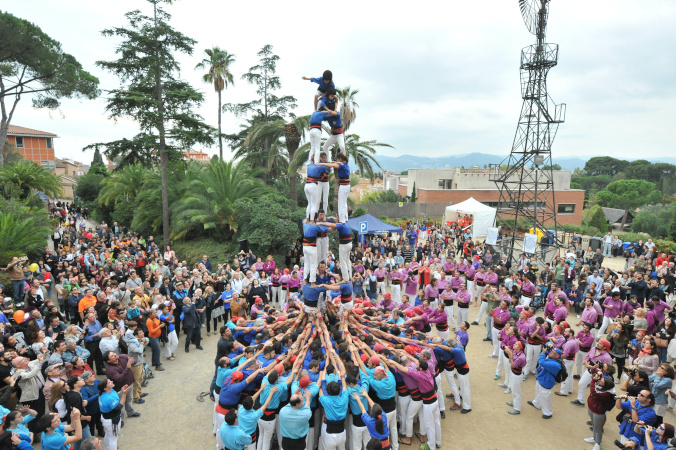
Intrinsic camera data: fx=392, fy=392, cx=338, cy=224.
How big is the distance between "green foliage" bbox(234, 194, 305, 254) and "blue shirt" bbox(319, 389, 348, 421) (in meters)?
12.3

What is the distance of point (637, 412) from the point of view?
20.7 feet

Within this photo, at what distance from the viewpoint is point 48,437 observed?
5.58m

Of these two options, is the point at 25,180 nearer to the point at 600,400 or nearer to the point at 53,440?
the point at 53,440

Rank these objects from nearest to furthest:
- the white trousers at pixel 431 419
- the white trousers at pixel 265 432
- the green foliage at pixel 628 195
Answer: the white trousers at pixel 265 432 → the white trousers at pixel 431 419 → the green foliage at pixel 628 195

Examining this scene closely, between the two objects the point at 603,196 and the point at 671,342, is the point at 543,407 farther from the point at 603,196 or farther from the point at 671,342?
the point at 603,196

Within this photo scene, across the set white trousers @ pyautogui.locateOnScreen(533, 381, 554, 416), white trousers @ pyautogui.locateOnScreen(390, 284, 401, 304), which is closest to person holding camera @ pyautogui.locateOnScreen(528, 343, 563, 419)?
white trousers @ pyautogui.locateOnScreen(533, 381, 554, 416)

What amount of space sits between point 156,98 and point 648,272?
23602 millimetres

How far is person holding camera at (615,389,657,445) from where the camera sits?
618 cm

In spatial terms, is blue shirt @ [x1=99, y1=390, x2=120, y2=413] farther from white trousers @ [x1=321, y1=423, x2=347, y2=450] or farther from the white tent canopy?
the white tent canopy

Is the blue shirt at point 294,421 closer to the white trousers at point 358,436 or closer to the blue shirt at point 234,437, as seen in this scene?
the blue shirt at point 234,437

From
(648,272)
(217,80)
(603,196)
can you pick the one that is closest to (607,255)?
(648,272)

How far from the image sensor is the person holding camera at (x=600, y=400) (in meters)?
7.01

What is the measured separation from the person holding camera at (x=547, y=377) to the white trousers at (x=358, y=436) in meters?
3.92

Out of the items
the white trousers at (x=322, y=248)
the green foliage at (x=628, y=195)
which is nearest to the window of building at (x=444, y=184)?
the green foliage at (x=628, y=195)
